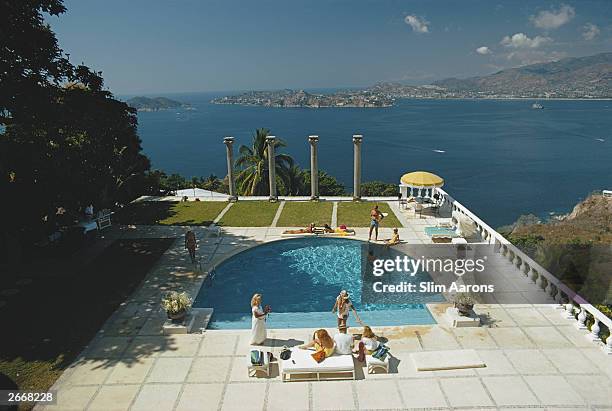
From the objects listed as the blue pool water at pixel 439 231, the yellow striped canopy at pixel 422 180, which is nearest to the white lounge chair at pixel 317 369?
the blue pool water at pixel 439 231

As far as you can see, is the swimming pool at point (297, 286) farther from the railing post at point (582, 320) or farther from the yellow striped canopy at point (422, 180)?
the yellow striped canopy at point (422, 180)

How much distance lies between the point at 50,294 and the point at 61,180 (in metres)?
4.64

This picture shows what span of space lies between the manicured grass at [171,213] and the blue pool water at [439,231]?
11940 mm

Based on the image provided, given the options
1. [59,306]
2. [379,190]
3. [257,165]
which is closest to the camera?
[59,306]

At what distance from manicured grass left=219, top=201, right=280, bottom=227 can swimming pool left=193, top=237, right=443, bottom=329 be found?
3.31 metres

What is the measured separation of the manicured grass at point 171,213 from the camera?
77.8ft

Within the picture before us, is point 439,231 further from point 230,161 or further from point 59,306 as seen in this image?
point 59,306

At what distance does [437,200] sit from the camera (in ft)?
82.7

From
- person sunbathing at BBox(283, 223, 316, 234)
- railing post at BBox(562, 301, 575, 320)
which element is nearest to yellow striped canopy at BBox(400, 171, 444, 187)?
person sunbathing at BBox(283, 223, 316, 234)

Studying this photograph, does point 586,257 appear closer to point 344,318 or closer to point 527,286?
point 527,286

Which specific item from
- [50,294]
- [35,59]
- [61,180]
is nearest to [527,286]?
[50,294]

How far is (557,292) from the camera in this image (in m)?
13.4

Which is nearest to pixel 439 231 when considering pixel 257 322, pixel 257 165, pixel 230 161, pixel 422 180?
pixel 422 180

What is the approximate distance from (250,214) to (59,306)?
39.8 ft
